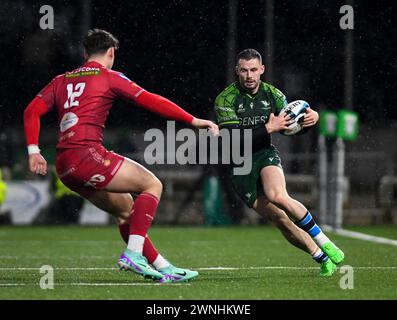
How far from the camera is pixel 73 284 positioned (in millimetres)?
7398

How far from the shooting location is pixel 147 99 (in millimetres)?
7168

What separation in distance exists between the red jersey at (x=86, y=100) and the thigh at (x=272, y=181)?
150 cm

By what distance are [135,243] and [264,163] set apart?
5.75 ft

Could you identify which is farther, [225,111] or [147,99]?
[225,111]

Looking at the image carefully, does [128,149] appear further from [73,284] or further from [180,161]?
[73,284]

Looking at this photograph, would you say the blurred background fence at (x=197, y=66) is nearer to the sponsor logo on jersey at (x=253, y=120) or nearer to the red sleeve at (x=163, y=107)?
the sponsor logo on jersey at (x=253, y=120)

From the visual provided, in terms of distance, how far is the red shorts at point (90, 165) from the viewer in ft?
23.7

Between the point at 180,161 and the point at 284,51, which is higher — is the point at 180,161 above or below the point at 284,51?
below

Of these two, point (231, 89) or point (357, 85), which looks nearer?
point (231, 89)

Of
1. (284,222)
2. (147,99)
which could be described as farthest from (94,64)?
(284,222)

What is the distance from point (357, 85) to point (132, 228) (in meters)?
14.3

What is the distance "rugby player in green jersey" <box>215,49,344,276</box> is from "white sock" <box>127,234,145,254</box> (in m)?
1.44

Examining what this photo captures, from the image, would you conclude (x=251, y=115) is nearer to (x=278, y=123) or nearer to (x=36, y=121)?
(x=278, y=123)
